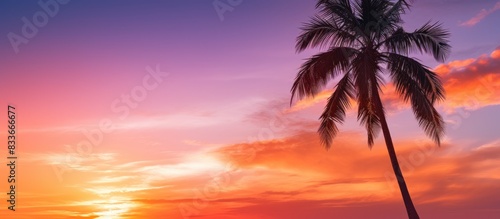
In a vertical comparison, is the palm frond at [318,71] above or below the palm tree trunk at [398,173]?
above

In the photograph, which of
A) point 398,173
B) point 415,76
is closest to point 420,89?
point 415,76

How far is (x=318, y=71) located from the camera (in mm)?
28156

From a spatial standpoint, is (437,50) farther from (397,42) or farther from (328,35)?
(328,35)

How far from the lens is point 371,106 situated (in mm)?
30359

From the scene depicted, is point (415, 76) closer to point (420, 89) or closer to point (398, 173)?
point (420, 89)

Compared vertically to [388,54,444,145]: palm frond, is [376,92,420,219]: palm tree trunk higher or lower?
lower

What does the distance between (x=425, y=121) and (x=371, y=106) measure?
12.3 feet

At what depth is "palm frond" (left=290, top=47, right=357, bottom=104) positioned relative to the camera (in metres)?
27.9

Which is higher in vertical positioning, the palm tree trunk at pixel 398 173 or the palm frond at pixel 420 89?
the palm frond at pixel 420 89

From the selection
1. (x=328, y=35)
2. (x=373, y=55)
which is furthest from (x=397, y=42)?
(x=328, y=35)

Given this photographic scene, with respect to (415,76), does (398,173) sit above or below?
below

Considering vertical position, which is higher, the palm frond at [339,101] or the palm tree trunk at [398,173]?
the palm frond at [339,101]

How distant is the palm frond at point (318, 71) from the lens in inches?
1099

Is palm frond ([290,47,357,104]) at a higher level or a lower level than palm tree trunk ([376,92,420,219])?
higher
